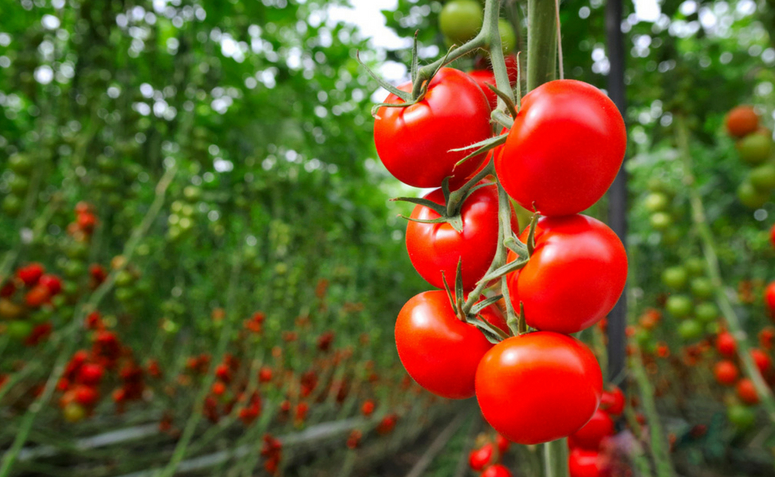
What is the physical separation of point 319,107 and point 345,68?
0.46m

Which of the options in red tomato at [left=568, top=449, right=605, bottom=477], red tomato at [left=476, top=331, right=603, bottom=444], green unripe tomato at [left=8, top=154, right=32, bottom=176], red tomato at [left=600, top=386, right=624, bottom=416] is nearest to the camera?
red tomato at [left=476, top=331, right=603, bottom=444]

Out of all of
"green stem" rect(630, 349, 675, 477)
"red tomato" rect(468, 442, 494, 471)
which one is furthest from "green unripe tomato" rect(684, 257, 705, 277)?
"red tomato" rect(468, 442, 494, 471)

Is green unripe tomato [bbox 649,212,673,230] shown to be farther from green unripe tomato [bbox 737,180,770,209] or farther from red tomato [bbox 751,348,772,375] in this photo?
red tomato [bbox 751,348,772,375]

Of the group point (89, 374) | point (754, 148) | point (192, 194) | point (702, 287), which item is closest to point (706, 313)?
point (702, 287)

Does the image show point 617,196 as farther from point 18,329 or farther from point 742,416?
point 18,329

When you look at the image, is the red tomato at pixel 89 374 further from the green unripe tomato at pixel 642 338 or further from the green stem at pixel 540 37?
the green unripe tomato at pixel 642 338

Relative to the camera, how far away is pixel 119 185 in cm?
151

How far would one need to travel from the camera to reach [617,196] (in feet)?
2.70

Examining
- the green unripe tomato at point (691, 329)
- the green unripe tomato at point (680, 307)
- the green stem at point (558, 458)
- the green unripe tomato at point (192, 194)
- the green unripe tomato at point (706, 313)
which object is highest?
the green stem at point (558, 458)

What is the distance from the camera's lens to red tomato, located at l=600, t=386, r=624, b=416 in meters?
0.66

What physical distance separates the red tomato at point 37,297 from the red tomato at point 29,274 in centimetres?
3

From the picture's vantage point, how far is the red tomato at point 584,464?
0.51m

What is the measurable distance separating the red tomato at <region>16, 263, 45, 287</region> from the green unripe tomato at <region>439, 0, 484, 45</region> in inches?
54.5

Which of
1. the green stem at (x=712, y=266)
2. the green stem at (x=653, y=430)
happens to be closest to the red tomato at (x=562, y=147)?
the green stem at (x=653, y=430)
